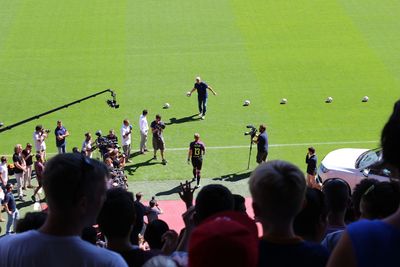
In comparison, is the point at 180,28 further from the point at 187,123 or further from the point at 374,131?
the point at 374,131

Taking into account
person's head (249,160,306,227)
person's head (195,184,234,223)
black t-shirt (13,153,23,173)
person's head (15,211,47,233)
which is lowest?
black t-shirt (13,153,23,173)

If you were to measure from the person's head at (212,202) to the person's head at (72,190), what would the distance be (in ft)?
4.95

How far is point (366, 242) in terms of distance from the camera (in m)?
3.46

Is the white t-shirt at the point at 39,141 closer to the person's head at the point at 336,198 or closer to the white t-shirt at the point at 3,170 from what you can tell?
the white t-shirt at the point at 3,170

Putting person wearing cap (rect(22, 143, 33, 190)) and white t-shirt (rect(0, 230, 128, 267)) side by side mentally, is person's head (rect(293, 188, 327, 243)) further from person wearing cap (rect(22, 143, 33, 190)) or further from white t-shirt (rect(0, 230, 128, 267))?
person wearing cap (rect(22, 143, 33, 190))

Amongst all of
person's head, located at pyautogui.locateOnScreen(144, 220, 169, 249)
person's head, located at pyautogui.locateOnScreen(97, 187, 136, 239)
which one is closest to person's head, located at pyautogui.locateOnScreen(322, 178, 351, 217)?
person's head, located at pyautogui.locateOnScreen(144, 220, 169, 249)

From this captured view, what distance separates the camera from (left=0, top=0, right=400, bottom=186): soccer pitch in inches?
936

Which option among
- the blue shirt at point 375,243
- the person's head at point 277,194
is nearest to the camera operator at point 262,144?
the person's head at point 277,194

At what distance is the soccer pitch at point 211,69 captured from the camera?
23781mm

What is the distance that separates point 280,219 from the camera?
13.5 feet

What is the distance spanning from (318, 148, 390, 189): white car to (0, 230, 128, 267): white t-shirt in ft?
39.8

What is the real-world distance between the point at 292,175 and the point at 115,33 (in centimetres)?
3062

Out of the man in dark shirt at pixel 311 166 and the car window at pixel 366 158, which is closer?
the car window at pixel 366 158

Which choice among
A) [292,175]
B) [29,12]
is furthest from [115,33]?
[292,175]
